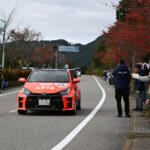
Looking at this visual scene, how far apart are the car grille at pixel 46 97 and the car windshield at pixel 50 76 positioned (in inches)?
47.2

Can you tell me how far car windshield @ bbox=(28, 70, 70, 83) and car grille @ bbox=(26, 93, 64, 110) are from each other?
1.20 meters

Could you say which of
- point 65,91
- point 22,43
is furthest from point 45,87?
point 22,43

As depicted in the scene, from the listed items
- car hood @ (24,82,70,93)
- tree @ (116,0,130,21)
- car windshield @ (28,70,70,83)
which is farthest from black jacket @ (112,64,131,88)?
tree @ (116,0,130,21)

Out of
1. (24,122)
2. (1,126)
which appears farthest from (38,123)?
(1,126)

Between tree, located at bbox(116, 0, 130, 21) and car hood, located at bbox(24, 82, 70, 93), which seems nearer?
car hood, located at bbox(24, 82, 70, 93)

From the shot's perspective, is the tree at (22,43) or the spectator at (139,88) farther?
the tree at (22,43)

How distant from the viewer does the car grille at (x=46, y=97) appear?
44.3 feet

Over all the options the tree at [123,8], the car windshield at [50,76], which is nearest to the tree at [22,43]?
the tree at [123,8]

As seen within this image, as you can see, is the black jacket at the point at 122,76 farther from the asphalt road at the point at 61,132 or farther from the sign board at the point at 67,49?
the sign board at the point at 67,49

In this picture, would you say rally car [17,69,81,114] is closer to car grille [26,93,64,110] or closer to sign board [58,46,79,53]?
car grille [26,93,64,110]

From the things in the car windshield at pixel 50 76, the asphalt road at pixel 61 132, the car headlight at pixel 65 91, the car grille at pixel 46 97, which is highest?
the car windshield at pixel 50 76

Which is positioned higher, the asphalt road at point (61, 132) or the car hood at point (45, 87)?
the car hood at point (45, 87)

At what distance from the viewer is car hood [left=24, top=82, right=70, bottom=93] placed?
13.6 m

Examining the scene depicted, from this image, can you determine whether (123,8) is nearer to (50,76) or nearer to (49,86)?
(50,76)
